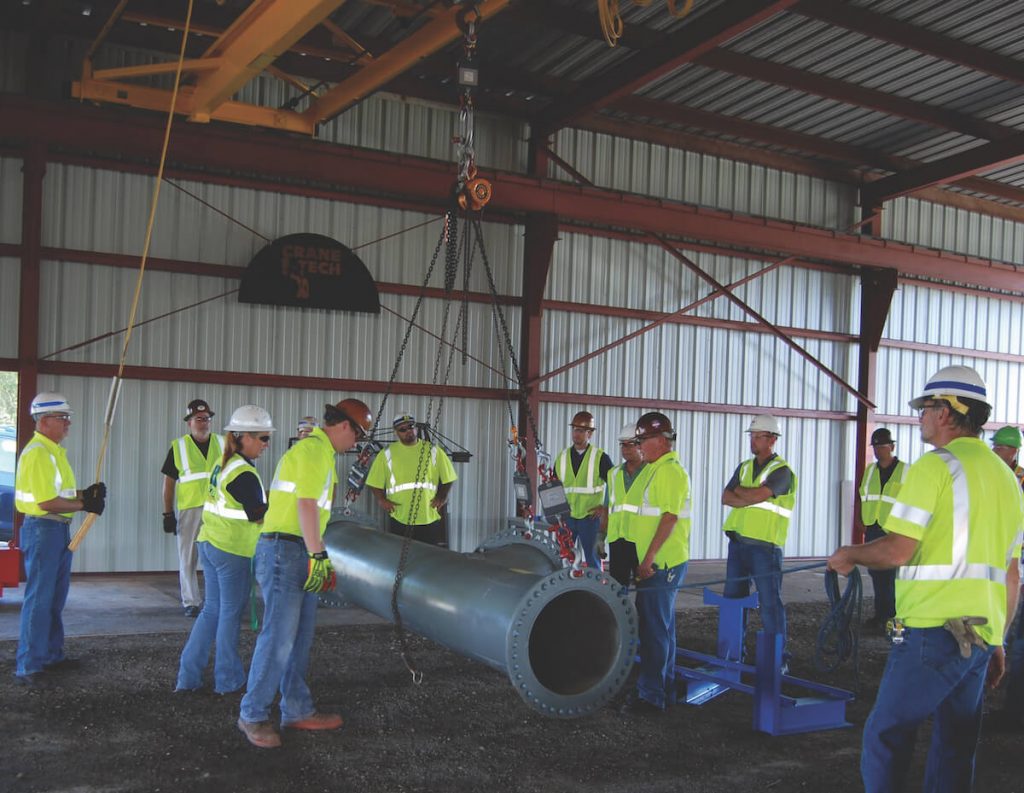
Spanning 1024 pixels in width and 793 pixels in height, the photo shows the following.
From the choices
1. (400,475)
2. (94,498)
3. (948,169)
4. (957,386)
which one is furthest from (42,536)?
(948,169)

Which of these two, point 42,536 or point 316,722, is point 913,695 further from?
point 42,536

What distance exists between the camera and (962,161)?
1362 centimetres

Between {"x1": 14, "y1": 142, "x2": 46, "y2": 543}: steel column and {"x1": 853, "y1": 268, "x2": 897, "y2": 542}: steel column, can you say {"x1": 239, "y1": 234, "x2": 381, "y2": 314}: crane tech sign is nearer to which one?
{"x1": 14, "y1": 142, "x2": 46, "y2": 543}: steel column

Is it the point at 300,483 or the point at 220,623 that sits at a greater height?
the point at 300,483

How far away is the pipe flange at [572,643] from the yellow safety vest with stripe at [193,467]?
15.1ft

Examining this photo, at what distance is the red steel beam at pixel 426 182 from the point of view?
9703mm

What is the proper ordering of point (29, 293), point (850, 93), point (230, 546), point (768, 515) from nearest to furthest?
point (230, 546) → point (768, 515) → point (29, 293) → point (850, 93)

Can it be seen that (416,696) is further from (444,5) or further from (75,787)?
(444,5)

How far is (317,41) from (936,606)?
9.54 meters

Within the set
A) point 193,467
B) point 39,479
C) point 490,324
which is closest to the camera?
point 39,479

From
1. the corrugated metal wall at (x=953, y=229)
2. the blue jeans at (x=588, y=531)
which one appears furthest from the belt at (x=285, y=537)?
the corrugated metal wall at (x=953, y=229)

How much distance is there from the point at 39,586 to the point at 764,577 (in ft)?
16.6

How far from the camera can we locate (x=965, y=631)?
3.72 m

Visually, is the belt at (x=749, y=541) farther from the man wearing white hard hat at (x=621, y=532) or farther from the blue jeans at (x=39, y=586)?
the blue jeans at (x=39, y=586)
